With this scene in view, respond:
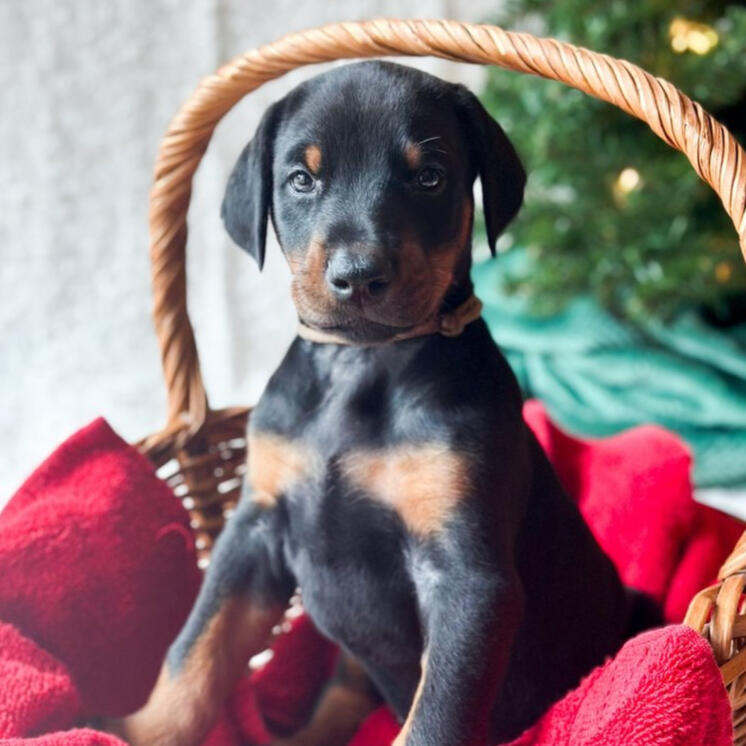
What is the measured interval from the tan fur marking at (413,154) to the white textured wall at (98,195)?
185cm

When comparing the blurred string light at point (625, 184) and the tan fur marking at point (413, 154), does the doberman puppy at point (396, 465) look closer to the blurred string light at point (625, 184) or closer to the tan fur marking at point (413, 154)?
the tan fur marking at point (413, 154)

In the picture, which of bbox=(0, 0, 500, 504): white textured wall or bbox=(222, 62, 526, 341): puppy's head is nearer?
bbox=(222, 62, 526, 341): puppy's head

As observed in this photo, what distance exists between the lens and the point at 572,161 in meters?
2.74

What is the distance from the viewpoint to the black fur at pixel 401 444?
1.26m

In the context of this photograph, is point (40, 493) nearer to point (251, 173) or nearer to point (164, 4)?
point (251, 173)

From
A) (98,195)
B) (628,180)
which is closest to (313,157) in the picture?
(628,180)

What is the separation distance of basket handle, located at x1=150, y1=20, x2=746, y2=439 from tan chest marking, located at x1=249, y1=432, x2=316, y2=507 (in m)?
A: 0.41

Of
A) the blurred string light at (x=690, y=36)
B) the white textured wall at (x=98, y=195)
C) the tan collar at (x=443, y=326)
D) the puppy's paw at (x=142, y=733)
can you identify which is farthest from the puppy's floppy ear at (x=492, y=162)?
the white textured wall at (x=98, y=195)

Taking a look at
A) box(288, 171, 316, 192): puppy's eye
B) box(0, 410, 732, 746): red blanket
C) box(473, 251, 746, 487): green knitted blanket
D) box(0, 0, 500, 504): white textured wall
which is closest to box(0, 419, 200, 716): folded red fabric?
box(0, 410, 732, 746): red blanket

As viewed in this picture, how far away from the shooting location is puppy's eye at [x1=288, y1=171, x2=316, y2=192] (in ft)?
4.39

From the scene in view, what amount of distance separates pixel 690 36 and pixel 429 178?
5.43 ft

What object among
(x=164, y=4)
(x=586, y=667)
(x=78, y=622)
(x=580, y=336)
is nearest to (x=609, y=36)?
Answer: (x=580, y=336)

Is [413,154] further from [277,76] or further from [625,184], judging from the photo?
[625,184]

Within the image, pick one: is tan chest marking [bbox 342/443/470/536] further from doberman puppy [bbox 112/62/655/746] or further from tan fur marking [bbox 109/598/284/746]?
tan fur marking [bbox 109/598/284/746]
